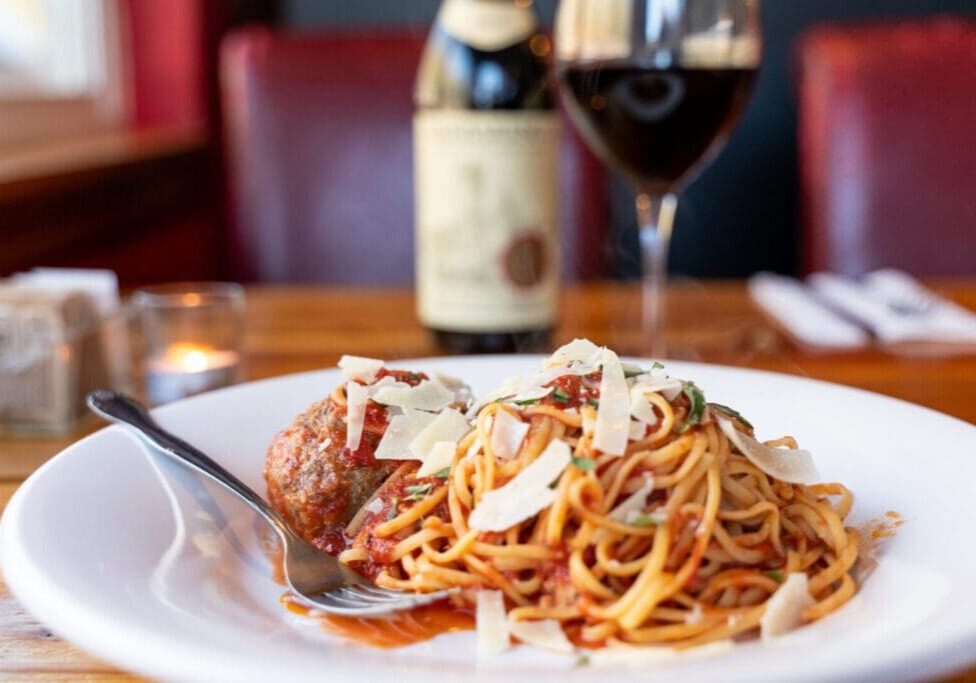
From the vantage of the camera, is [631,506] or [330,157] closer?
[631,506]

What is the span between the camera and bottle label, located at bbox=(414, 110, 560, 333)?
152cm

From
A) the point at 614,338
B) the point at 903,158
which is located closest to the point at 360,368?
the point at 614,338

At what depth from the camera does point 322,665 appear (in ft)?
1.73

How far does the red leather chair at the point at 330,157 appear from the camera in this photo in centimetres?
268

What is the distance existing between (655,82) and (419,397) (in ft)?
2.02

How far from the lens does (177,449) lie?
89 cm

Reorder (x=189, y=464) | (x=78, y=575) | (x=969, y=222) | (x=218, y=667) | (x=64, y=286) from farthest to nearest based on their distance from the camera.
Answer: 1. (x=969, y=222)
2. (x=64, y=286)
3. (x=189, y=464)
4. (x=78, y=575)
5. (x=218, y=667)

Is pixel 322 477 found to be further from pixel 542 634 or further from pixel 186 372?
pixel 186 372

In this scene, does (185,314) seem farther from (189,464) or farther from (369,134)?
(369,134)

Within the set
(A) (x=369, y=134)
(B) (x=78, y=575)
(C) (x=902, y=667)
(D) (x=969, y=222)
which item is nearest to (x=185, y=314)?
(B) (x=78, y=575)

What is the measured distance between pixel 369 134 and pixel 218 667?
2.30 m

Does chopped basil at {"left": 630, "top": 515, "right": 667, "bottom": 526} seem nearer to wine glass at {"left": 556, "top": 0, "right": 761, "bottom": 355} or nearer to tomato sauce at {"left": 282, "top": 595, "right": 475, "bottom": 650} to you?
tomato sauce at {"left": 282, "top": 595, "right": 475, "bottom": 650}

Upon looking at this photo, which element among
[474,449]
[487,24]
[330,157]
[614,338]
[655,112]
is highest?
[487,24]

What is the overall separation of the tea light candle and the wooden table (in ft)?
0.20
